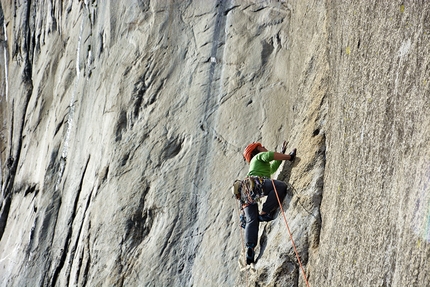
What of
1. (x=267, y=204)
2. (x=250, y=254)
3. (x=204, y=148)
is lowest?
(x=250, y=254)

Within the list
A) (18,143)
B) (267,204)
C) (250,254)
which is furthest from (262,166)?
(18,143)

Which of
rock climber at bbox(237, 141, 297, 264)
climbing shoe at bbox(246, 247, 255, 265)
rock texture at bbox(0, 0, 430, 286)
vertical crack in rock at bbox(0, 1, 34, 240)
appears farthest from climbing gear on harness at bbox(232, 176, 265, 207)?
vertical crack in rock at bbox(0, 1, 34, 240)

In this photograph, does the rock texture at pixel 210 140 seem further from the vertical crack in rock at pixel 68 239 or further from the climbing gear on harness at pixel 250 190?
the climbing gear on harness at pixel 250 190

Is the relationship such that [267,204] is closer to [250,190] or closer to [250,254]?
[250,190]

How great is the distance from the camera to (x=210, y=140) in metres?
10.3

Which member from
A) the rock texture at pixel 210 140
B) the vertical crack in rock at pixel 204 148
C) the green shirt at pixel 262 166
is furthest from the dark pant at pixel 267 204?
the vertical crack in rock at pixel 204 148

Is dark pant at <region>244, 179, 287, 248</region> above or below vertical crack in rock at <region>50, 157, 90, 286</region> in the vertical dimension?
above

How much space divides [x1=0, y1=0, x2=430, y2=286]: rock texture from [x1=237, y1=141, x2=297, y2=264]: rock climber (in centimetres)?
15

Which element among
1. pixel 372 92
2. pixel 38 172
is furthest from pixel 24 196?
pixel 372 92

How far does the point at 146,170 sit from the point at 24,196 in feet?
18.3

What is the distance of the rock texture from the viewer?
474cm

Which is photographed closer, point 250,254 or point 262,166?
point 250,254

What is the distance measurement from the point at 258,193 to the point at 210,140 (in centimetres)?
292

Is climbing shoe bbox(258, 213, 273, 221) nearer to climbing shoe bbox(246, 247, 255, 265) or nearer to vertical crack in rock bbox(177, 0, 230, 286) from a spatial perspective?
climbing shoe bbox(246, 247, 255, 265)
